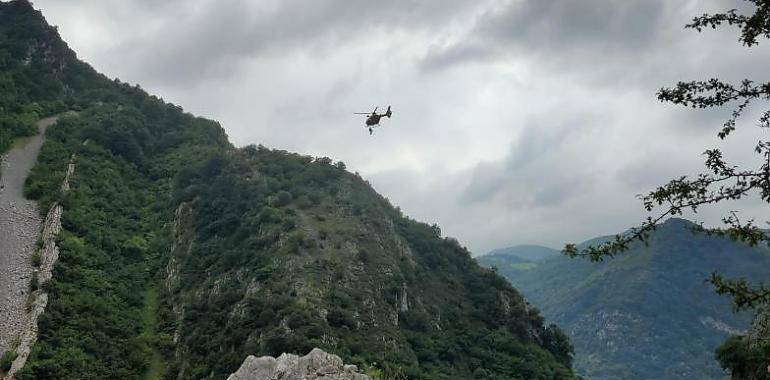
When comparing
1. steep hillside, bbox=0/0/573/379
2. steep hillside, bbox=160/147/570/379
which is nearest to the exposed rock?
steep hillside, bbox=0/0/573/379

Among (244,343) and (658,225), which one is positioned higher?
(658,225)

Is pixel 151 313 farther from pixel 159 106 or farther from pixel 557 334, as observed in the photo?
pixel 159 106

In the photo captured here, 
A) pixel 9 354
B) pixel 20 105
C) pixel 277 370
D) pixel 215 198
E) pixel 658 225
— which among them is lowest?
pixel 9 354

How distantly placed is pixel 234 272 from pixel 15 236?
86.8 feet

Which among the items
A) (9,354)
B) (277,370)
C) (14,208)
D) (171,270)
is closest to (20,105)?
(14,208)

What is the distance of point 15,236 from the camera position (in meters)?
70.1

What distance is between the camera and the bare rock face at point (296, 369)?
26703 millimetres

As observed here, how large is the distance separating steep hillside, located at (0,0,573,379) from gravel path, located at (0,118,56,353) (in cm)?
244

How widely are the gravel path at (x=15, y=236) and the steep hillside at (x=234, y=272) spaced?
244 centimetres

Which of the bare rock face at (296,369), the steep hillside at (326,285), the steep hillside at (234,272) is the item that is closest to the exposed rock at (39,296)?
the steep hillside at (234,272)

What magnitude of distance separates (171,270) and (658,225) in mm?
72628

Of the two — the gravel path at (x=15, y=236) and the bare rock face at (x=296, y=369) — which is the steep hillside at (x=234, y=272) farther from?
the bare rock face at (x=296, y=369)

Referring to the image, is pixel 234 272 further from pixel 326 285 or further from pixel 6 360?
pixel 6 360

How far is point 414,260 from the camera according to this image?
3583 inches
